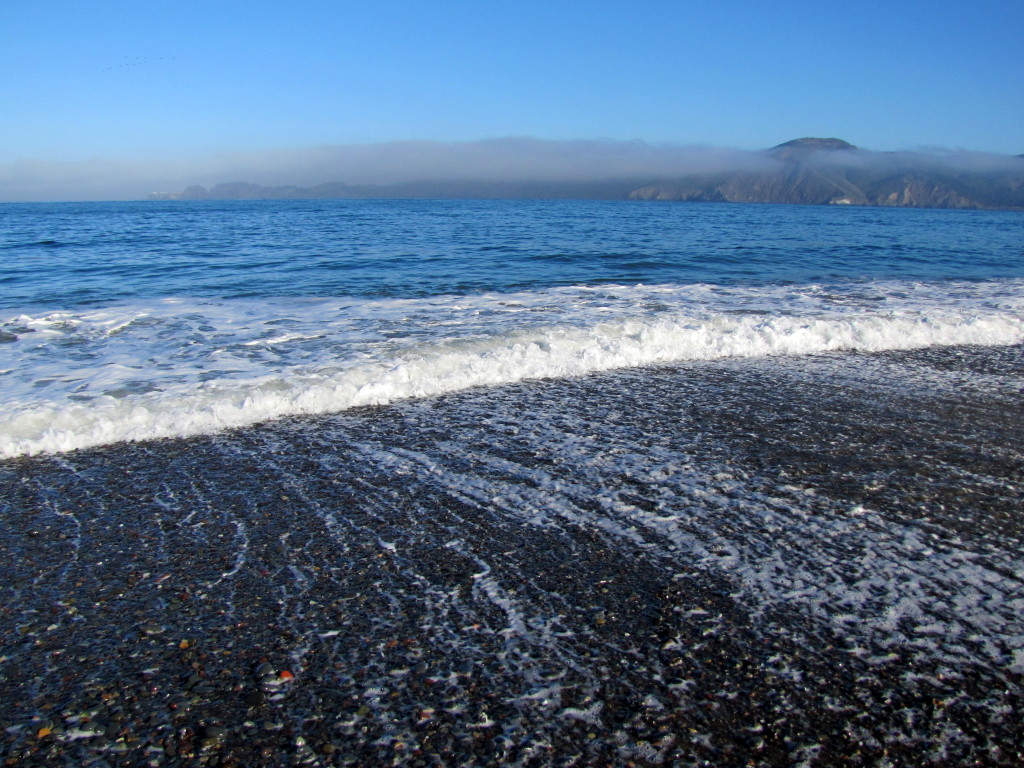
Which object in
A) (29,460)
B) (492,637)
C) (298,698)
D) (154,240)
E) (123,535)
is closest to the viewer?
(298,698)

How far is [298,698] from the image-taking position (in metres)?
2.49

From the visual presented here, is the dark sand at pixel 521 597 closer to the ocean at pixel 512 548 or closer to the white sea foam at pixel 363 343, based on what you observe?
the ocean at pixel 512 548

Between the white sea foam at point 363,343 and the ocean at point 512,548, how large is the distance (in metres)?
0.06

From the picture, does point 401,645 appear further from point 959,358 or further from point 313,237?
point 313,237

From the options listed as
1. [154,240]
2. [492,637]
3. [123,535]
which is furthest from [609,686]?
[154,240]

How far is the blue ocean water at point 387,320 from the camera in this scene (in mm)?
6348

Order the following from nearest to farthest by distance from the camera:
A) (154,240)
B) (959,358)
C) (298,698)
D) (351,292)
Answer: (298,698), (959,358), (351,292), (154,240)

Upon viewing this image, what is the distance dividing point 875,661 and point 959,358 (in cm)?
750

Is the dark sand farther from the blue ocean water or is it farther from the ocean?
the blue ocean water

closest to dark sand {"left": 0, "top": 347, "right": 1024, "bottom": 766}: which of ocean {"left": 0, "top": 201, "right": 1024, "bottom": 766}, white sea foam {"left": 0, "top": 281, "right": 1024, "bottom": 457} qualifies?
ocean {"left": 0, "top": 201, "right": 1024, "bottom": 766}

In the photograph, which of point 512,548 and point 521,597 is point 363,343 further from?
point 521,597

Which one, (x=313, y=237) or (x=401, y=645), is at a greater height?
(x=313, y=237)

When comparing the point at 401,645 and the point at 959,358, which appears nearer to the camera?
the point at 401,645

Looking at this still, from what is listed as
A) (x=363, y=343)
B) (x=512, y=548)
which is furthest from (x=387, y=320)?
(x=512, y=548)
